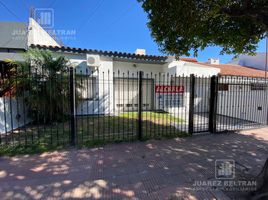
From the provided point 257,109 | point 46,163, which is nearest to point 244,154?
point 46,163

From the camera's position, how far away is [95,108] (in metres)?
9.10

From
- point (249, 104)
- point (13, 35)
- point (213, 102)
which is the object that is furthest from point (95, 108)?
point (249, 104)

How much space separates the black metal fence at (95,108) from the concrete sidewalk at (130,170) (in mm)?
836

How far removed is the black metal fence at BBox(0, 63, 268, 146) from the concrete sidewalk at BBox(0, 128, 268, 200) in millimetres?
836

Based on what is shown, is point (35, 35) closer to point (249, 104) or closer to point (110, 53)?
point (110, 53)

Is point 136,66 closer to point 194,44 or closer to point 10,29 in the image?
point 194,44

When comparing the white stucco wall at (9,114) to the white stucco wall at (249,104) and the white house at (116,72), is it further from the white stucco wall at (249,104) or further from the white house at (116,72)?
the white stucco wall at (249,104)

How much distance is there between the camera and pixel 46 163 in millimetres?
3564

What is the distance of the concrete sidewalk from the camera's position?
2609 mm

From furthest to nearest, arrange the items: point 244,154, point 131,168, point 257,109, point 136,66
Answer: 1. point 136,66
2. point 257,109
3. point 244,154
4. point 131,168

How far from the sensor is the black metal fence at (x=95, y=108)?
510 cm

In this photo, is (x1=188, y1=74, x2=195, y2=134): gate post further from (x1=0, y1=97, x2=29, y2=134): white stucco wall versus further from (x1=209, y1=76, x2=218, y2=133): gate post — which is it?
(x1=0, y1=97, x2=29, y2=134): white stucco wall

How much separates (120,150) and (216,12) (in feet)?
13.5

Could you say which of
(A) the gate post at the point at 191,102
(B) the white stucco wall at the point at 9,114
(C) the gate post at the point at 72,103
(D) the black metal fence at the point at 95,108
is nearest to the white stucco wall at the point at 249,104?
(D) the black metal fence at the point at 95,108
